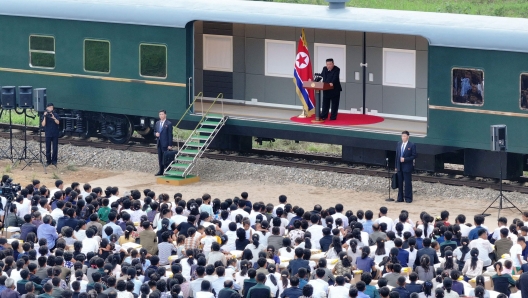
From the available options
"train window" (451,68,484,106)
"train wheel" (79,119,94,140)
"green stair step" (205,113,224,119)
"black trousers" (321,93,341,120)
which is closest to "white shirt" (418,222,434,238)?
"train window" (451,68,484,106)

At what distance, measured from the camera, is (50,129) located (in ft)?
81.7

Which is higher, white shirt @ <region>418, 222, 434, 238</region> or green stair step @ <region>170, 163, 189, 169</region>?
green stair step @ <region>170, 163, 189, 169</region>

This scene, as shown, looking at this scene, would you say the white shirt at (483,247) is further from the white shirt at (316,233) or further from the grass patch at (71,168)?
the grass patch at (71,168)

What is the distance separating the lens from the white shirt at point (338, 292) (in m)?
13.3

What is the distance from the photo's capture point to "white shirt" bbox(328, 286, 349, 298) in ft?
43.6

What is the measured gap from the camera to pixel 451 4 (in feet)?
133

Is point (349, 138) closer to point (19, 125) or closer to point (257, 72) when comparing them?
point (257, 72)

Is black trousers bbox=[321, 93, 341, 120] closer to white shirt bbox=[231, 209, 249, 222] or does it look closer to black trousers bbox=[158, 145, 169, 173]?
black trousers bbox=[158, 145, 169, 173]

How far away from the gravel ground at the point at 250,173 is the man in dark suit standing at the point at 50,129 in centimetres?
66

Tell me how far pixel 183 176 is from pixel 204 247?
7953 millimetres

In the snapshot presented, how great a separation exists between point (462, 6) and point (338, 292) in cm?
A: 2877

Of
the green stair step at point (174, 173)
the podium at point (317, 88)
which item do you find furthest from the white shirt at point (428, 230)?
the green stair step at point (174, 173)

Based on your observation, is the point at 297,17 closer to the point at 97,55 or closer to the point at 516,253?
the point at 97,55

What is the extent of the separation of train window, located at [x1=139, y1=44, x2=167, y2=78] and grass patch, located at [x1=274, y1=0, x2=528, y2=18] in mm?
17072
